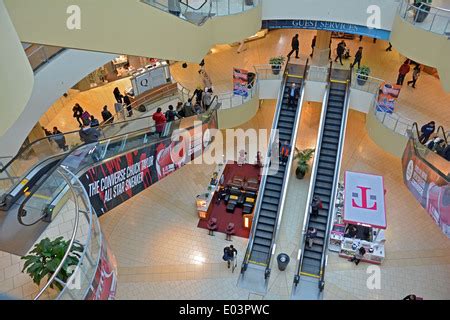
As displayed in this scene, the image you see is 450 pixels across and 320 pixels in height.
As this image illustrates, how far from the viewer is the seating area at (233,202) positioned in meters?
16.6

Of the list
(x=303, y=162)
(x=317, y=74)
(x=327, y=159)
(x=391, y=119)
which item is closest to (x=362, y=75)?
(x=317, y=74)

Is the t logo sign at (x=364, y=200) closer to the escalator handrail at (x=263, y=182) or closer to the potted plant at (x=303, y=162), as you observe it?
the potted plant at (x=303, y=162)

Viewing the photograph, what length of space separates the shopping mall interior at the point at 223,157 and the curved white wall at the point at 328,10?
5 cm

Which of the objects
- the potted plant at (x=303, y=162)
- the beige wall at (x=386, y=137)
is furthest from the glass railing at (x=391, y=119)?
the potted plant at (x=303, y=162)

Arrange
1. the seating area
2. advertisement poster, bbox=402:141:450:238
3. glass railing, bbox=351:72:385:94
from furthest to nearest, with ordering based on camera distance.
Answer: glass railing, bbox=351:72:385:94
the seating area
advertisement poster, bbox=402:141:450:238

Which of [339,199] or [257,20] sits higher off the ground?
[257,20]

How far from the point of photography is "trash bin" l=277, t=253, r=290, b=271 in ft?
48.6

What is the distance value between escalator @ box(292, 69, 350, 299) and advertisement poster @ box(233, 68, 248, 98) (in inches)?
131

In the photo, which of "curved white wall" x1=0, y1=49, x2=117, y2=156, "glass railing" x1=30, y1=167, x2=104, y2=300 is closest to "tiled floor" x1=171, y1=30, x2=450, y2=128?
"curved white wall" x1=0, y1=49, x2=117, y2=156

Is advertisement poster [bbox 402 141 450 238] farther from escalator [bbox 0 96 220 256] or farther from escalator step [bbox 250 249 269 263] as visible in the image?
escalator [bbox 0 96 220 256]

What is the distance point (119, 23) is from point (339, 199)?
1077cm

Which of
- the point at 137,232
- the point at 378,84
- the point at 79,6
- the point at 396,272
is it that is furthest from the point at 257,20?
the point at 396,272

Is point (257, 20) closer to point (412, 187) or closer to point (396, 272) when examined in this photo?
point (412, 187)

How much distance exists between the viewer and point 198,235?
644 inches
